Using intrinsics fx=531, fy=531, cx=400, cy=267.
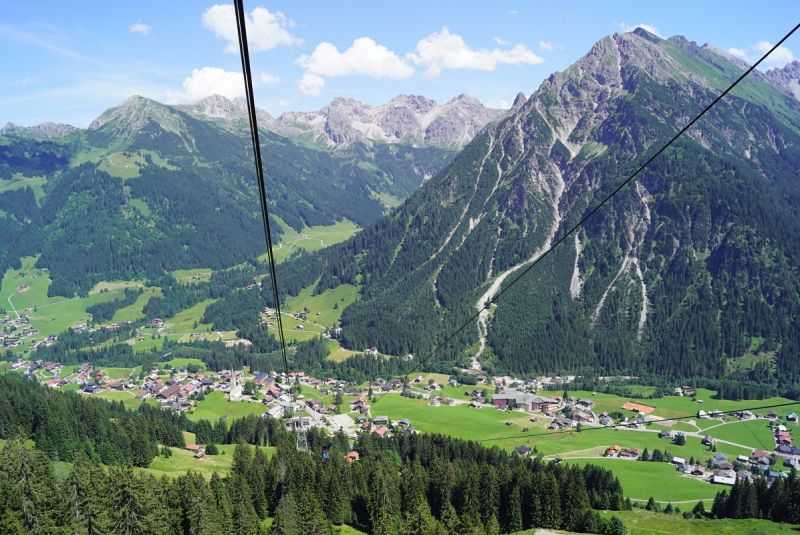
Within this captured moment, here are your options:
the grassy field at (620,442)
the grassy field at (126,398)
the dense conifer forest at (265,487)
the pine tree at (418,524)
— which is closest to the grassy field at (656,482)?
the grassy field at (620,442)

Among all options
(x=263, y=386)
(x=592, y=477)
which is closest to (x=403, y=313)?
(x=263, y=386)

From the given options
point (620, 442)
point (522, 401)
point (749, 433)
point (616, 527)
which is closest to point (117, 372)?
point (522, 401)

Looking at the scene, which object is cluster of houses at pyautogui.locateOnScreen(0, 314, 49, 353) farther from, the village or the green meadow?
the green meadow

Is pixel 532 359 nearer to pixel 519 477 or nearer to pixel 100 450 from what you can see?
pixel 519 477

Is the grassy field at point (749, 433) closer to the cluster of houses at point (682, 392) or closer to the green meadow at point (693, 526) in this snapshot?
the cluster of houses at point (682, 392)

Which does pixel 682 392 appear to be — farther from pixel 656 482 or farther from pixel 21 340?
pixel 21 340
